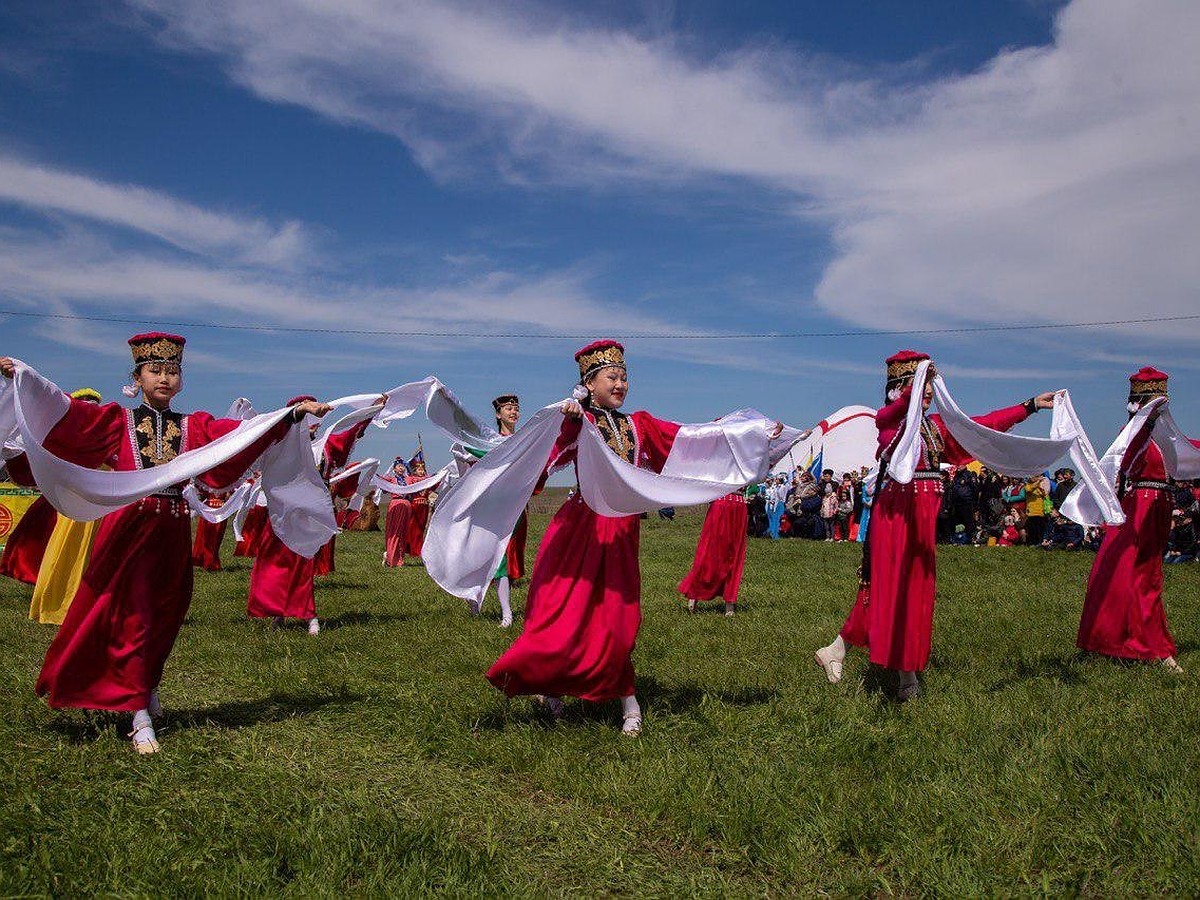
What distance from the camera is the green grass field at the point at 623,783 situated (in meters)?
3.47

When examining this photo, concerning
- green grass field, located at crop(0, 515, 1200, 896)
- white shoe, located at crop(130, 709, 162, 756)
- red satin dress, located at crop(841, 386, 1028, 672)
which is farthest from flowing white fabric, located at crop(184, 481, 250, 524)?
red satin dress, located at crop(841, 386, 1028, 672)

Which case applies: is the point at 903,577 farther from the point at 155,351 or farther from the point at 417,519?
the point at 417,519

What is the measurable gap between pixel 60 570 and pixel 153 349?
17.4 feet

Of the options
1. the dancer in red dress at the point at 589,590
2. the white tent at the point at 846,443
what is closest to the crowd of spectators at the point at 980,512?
the white tent at the point at 846,443

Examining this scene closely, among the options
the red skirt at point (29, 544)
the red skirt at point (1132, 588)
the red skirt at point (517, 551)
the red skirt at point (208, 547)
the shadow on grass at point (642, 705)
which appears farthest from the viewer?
the red skirt at point (208, 547)

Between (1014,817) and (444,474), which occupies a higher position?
(444,474)

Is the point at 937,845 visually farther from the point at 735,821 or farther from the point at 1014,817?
the point at 735,821

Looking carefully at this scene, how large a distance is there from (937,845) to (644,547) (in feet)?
53.0

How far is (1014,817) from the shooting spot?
12.7 ft

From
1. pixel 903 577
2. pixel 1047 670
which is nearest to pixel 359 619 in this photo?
pixel 903 577

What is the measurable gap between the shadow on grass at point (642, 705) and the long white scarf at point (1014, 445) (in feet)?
5.47

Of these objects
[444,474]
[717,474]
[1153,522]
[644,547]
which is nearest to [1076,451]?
[1153,522]

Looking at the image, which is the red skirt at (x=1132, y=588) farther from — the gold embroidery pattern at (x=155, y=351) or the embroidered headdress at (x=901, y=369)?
the gold embroidery pattern at (x=155, y=351)

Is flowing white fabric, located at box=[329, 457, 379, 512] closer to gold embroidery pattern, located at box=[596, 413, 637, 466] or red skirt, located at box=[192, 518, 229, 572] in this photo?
red skirt, located at box=[192, 518, 229, 572]
